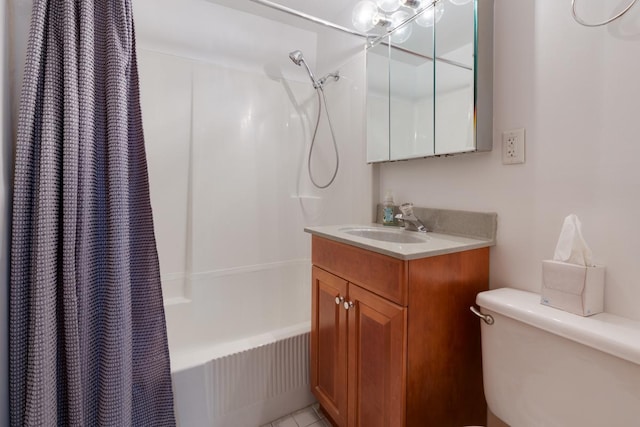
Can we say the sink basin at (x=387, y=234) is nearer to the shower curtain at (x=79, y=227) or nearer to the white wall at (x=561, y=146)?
the white wall at (x=561, y=146)

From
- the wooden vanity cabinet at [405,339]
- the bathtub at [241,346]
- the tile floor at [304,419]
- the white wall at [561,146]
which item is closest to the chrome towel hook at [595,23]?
the white wall at [561,146]

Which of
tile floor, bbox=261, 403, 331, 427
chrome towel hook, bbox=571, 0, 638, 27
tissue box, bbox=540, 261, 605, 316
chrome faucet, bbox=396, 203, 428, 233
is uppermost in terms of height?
chrome towel hook, bbox=571, 0, 638, 27

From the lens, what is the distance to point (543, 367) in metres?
0.80

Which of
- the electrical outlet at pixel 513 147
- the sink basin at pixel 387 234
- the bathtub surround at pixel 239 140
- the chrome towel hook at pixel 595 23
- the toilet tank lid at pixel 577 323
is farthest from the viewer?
the bathtub surround at pixel 239 140

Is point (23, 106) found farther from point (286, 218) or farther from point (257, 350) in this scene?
point (286, 218)

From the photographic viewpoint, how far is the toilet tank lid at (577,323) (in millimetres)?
661

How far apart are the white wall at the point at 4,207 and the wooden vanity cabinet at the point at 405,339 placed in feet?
3.25

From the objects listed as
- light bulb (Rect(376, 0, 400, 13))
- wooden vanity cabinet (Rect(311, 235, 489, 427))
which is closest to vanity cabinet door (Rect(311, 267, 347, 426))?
wooden vanity cabinet (Rect(311, 235, 489, 427))

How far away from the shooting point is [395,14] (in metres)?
1.47

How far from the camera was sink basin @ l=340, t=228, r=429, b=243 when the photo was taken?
4.33ft

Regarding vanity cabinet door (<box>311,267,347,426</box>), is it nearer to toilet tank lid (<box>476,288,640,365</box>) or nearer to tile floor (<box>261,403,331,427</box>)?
tile floor (<box>261,403,331,427</box>)

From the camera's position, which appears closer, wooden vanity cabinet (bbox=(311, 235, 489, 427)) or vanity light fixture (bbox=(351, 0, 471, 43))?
wooden vanity cabinet (bbox=(311, 235, 489, 427))

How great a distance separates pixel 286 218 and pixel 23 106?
1517mm

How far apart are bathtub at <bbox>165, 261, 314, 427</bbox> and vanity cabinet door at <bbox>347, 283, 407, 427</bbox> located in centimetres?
41
